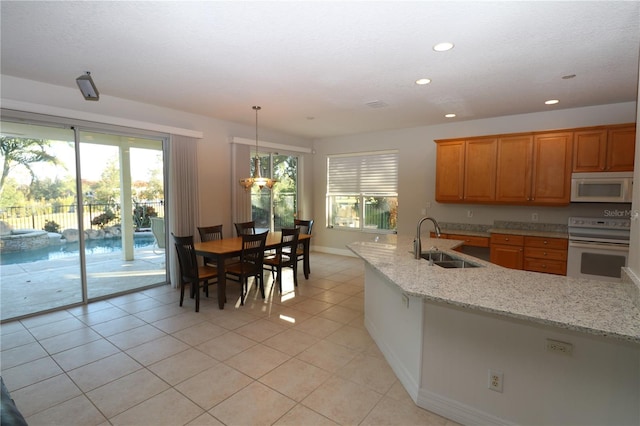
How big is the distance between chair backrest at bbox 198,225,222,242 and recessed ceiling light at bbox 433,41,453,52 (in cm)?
390

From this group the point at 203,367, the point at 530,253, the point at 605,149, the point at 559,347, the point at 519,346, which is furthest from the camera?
the point at 530,253

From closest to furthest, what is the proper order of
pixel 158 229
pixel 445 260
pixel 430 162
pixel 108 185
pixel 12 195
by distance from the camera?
pixel 445 260, pixel 12 195, pixel 108 185, pixel 158 229, pixel 430 162

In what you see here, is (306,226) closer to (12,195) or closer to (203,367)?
(203,367)

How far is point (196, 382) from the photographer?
250 cm

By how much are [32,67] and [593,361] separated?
5.05 meters

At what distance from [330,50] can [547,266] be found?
13.7ft

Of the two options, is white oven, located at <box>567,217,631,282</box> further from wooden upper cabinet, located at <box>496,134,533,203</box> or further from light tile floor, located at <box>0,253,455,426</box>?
light tile floor, located at <box>0,253,455,426</box>

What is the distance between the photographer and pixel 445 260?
323cm

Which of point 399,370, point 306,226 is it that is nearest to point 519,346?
point 399,370

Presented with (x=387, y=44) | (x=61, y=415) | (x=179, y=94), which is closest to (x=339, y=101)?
(x=387, y=44)

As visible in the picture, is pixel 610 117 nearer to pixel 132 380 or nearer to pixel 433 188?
pixel 433 188

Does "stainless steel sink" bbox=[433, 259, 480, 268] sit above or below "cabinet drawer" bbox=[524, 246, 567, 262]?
above

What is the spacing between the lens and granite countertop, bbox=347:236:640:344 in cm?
148

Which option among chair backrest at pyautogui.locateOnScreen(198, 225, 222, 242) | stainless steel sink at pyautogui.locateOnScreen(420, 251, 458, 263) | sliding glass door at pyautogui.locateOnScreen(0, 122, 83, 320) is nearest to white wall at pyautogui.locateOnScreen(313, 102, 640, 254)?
stainless steel sink at pyautogui.locateOnScreen(420, 251, 458, 263)
